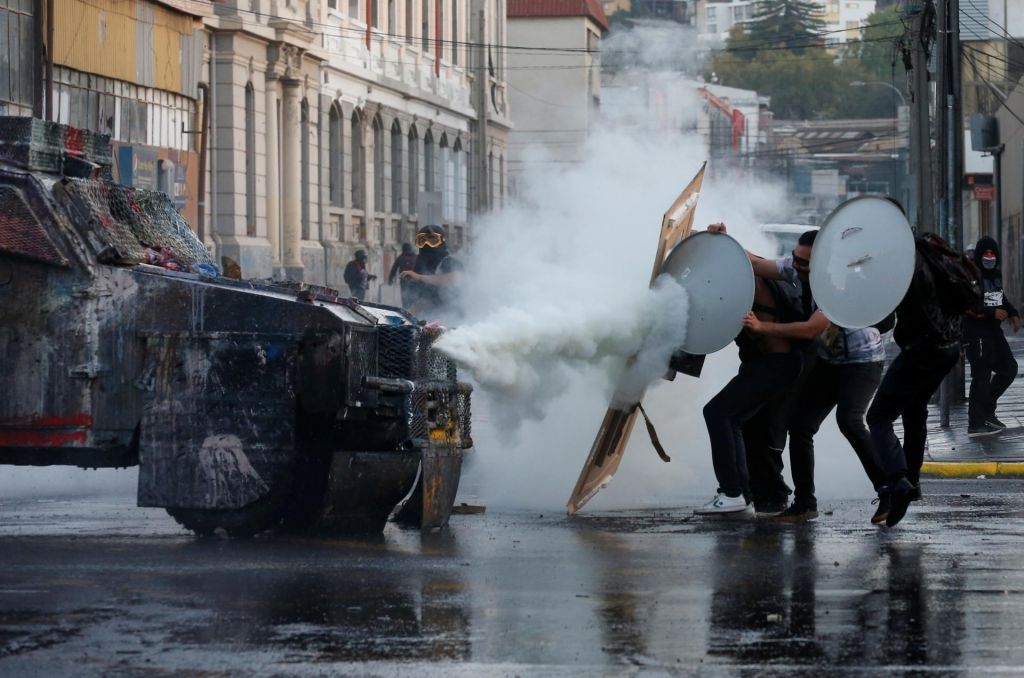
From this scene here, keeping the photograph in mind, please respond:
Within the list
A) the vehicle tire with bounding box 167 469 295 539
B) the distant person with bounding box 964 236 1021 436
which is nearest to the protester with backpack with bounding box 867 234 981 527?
the vehicle tire with bounding box 167 469 295 539

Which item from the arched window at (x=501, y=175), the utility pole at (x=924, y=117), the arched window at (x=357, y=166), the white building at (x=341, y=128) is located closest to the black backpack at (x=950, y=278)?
the utility pole at (x=924, y=117)

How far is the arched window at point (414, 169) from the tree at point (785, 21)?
376 ft

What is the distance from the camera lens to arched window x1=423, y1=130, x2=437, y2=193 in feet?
161

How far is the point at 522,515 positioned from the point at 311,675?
4353 millimetres

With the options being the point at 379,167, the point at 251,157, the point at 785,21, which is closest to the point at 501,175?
the point at 379,167

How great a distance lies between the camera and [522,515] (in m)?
10.0

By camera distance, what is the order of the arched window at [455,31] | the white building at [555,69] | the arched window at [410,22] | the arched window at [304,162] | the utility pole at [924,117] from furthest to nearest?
the white building at [555,69]
the arched window at [455,31]
the arched window at [410,22]
the arched window at [304,162]
the utility pole at [924,117]

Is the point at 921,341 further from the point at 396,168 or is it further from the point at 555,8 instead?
the point at 555,8

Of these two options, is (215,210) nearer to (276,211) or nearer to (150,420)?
(276,211)

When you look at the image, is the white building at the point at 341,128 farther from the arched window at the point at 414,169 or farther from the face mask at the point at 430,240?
the face mask at the point at 430,240

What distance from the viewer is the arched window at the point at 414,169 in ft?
156

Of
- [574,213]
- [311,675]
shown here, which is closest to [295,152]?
[574,213]

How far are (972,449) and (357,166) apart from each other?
3020 cm

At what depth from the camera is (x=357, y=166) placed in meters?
42.5
